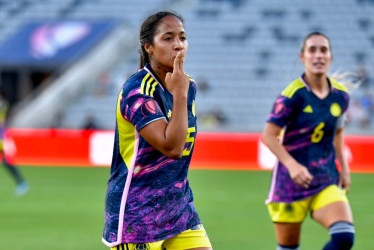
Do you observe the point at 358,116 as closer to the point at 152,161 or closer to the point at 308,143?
the point at 308,143

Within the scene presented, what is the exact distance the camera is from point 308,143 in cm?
586

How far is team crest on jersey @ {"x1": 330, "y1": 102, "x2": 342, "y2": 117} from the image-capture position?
5.89 m

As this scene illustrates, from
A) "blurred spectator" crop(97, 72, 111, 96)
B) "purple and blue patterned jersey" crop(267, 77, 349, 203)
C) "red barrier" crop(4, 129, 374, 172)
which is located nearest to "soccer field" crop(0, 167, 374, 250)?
"red barrier" crop(4, 129, 374, 172)

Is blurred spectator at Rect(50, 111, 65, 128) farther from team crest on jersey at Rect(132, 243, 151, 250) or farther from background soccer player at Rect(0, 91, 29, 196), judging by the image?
team crest on jersey at Rect(132, 243, 151, 250)

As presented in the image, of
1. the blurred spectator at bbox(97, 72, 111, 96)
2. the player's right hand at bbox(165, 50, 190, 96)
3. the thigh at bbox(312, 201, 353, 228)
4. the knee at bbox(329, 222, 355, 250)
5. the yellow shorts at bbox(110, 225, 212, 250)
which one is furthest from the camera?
the blurred spectator at bbox(97, 72, 111, 96)

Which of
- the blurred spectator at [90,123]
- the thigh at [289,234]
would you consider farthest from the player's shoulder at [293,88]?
the blurred spectator at [90,123]

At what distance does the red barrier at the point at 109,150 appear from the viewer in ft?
56.5

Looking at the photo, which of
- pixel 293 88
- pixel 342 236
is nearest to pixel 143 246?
pixel 342 236

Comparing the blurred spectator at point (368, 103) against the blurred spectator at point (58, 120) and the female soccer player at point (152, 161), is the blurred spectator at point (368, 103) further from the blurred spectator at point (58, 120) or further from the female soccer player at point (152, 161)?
the female soccer player at point (152, 161)

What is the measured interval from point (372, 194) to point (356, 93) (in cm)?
949

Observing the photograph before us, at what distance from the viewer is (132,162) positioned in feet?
13.1

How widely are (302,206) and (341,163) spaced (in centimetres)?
58

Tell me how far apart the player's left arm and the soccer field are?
2.23m

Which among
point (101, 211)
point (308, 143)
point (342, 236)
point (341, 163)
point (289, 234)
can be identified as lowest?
point (101, 211)
